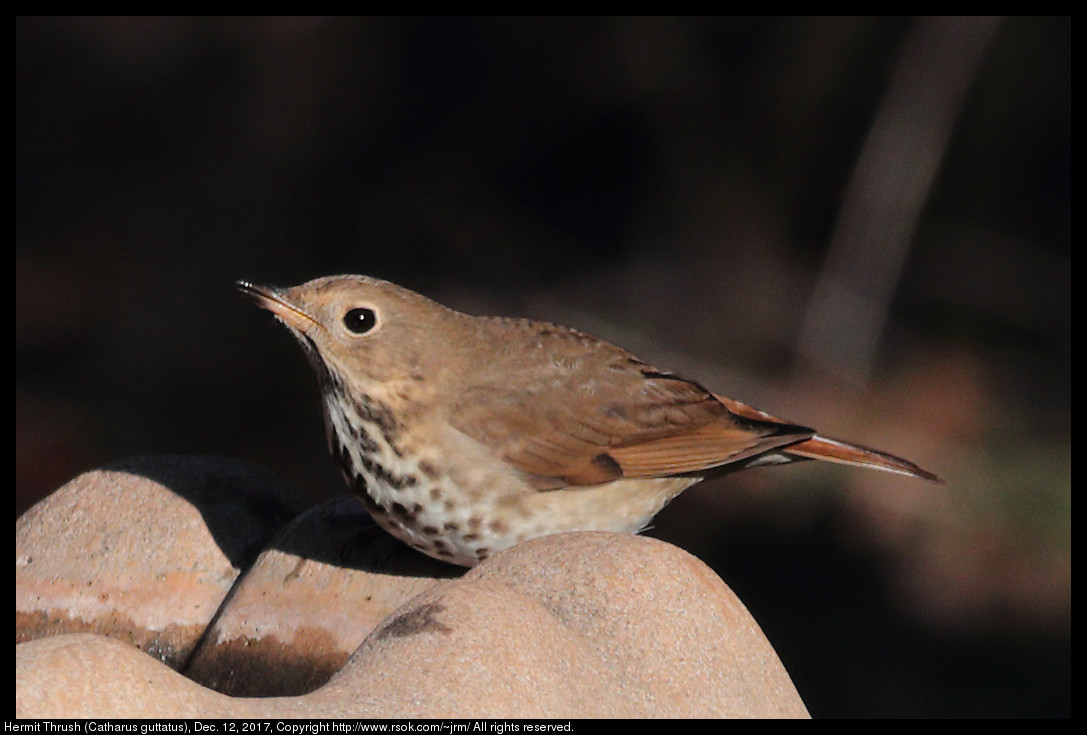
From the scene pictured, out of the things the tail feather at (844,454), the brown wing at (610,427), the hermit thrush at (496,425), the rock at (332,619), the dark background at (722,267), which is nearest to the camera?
the rock at (332,619)

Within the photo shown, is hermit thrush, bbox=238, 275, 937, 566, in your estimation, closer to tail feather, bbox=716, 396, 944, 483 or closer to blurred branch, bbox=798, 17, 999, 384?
tail feather, bbox=716, 396, 944, 483

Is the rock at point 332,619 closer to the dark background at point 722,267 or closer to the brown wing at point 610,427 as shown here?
the brown wing at point 610,427

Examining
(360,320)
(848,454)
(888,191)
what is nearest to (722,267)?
(888,191)

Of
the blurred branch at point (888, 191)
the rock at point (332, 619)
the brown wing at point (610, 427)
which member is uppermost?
the blurred branch at point (888, 191)

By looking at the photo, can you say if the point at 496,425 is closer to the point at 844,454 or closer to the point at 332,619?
the point at 332,619

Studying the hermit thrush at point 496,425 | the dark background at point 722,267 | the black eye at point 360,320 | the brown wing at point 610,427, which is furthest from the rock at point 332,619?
the dark background at point 722,267

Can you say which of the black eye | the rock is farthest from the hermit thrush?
the rock
